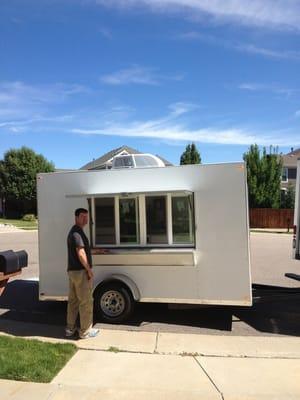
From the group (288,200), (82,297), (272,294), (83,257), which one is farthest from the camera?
(288,200)

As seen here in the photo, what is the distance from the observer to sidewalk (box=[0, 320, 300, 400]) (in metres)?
4.93

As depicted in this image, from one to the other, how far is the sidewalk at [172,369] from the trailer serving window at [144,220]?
1443mm

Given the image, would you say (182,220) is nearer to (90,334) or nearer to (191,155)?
(90,334)

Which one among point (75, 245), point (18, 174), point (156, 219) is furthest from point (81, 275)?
point (18, 174)

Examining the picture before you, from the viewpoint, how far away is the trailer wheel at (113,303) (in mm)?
7953

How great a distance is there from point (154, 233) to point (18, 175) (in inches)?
1794

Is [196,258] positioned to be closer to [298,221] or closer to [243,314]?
[243,314]

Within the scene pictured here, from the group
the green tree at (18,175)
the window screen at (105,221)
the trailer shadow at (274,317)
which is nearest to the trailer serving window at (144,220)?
the window screen at (105,221)

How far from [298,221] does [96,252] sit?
3634mm

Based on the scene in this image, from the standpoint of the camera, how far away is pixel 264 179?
43.8 m

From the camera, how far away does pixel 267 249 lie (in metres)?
21.3

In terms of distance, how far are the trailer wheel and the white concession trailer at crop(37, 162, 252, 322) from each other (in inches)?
0.6

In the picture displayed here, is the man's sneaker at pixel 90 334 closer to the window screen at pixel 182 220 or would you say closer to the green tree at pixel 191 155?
the window screen at pixel 182 220

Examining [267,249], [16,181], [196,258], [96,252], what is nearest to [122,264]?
[96,252]
